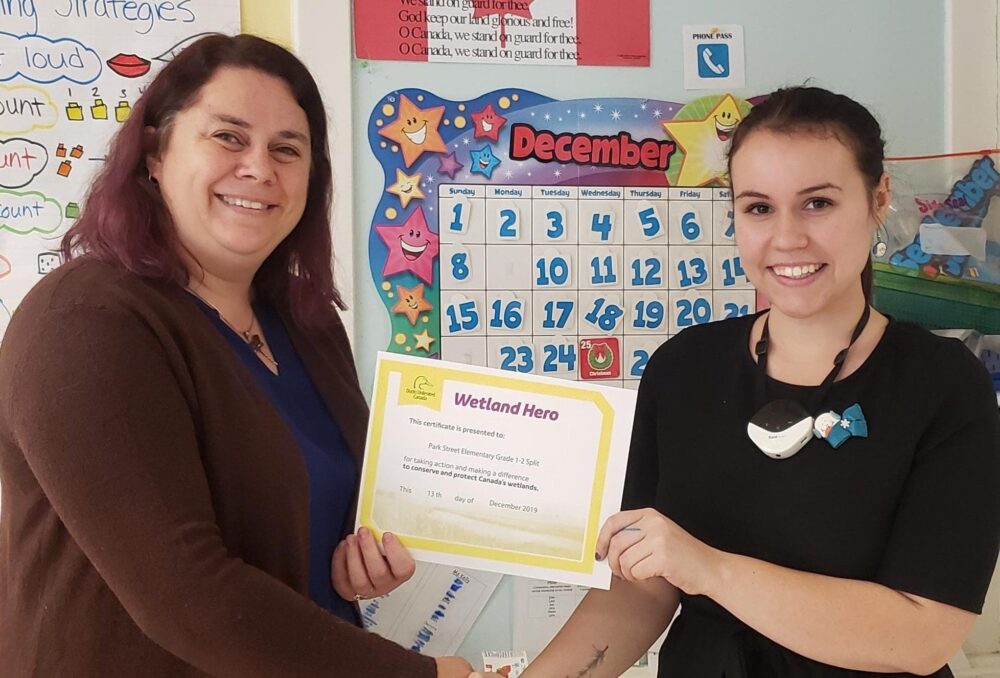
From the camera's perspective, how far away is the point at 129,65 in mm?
1948

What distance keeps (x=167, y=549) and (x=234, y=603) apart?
99 millimetres

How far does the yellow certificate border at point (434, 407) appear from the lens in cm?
121

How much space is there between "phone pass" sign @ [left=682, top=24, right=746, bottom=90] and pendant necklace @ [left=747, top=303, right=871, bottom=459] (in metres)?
1.18

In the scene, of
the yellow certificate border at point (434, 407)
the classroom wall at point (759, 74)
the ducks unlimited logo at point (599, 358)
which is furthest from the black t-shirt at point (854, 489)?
the classroom wall at point (759, 74)

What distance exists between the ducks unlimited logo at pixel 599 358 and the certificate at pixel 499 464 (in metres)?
0.98

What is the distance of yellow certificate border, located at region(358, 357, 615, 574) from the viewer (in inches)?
47.8

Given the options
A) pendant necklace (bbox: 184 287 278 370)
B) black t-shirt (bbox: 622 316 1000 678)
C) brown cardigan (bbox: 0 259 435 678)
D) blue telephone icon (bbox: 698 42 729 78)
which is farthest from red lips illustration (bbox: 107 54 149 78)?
black t-shirt (bbox: 622 316 1000 678)

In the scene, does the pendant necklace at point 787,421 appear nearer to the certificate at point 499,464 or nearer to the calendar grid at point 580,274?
the certificate at point 499,464

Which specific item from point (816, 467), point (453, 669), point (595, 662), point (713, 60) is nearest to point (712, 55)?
point (713, 60)

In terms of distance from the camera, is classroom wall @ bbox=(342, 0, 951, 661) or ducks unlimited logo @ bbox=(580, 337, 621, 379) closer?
classroom wall @ bbox=(342, 0, 951, 661)

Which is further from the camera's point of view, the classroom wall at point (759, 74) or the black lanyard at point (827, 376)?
the classroom wall at point (759, 74)

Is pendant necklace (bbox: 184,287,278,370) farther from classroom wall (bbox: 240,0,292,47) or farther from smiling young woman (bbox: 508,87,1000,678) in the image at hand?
classroom wall (bbox: 240,0,292,47)

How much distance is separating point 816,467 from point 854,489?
54 millimetres

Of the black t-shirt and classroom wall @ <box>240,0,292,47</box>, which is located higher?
classroom wall @ <box>240,0,292,47</box>
